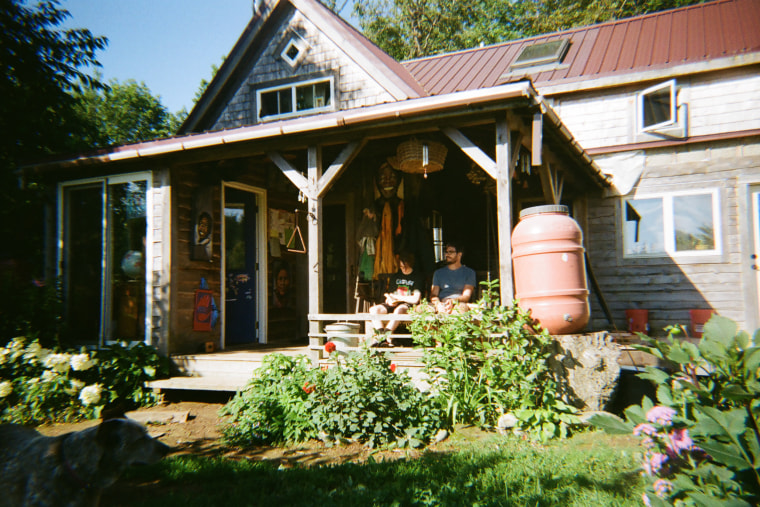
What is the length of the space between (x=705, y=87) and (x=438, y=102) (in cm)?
555

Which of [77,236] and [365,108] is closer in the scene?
[365,108]

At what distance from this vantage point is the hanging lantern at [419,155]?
596cm

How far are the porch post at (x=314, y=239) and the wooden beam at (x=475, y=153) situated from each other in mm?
1546

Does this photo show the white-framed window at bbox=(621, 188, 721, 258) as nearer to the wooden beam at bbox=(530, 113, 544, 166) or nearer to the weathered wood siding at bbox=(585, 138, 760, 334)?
the weathered wood siding at bbox=(585, 138, 760, 334)

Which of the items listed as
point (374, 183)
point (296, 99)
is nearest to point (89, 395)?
point (374, 183)

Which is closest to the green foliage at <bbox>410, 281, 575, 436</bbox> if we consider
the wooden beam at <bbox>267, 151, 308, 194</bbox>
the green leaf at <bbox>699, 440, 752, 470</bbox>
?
the wooden beam at <bbox>267, 151, 308, 194</bbox>

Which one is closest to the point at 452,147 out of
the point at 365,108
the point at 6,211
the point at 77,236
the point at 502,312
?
the point at 365,108

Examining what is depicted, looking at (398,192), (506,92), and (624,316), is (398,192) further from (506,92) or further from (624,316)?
(624,316)

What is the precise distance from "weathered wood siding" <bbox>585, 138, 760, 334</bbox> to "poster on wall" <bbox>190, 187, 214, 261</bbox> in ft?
19.9

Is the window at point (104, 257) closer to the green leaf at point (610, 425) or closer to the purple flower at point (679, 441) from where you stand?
the green leaf at point (610, 425)

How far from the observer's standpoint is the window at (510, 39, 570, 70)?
960 cm

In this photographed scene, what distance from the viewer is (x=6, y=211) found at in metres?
8.02

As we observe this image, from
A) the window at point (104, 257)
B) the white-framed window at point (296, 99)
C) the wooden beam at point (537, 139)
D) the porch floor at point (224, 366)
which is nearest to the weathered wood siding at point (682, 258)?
the porch floor at point (224, 366)

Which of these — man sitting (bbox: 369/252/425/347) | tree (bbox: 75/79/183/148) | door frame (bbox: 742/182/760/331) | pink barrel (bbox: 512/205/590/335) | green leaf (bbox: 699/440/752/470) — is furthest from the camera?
tree (bbox: 75/79/183/148)
